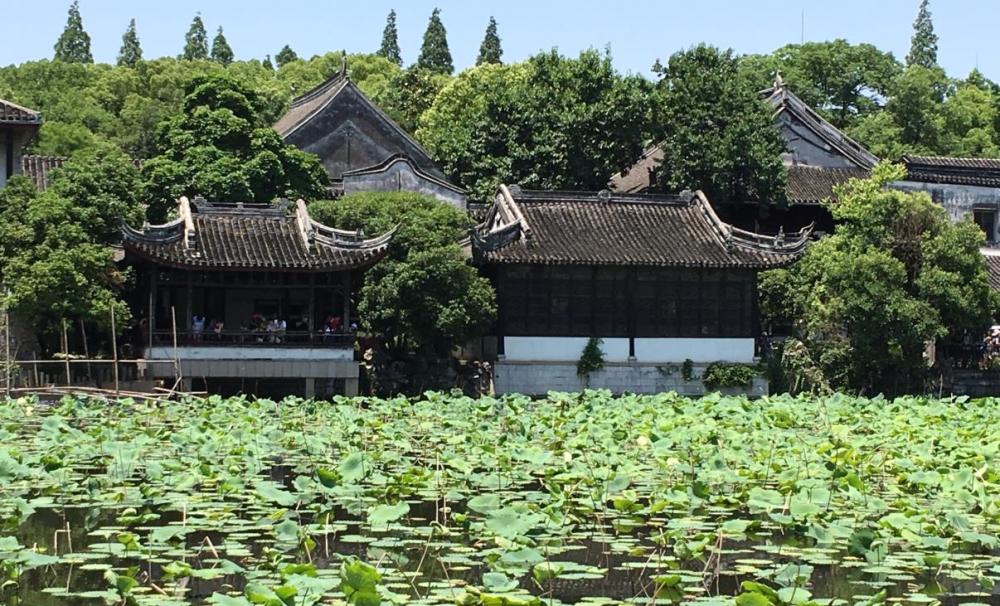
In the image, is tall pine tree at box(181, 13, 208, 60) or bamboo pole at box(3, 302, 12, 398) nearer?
bamboo pole at box(3, 302, 12, 398)

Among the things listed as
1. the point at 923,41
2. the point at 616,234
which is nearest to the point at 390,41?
the point at 923,41

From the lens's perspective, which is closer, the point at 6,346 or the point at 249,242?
the point at 6,346

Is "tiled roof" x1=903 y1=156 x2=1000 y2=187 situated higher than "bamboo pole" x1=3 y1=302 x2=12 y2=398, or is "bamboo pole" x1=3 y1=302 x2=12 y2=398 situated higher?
"tiled roof" x1=903 y1=156 x2=1000 y2=187

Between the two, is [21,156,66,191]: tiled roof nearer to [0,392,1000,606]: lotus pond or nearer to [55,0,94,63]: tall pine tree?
[0,392,1000,606]: lotus pond

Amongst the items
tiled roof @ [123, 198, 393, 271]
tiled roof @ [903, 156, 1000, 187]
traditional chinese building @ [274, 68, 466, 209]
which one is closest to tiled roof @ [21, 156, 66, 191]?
tiled roof @ [123, 198, 393, 271]

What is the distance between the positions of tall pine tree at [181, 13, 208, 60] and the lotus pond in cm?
6473

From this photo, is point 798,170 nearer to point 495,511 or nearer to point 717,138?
point 717,138

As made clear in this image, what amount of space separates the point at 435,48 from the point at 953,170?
4175 centimetres

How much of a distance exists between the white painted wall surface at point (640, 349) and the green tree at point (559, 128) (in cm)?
652

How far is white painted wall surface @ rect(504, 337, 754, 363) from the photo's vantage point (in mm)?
30953

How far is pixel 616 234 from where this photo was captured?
3189 cm

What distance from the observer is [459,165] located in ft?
126

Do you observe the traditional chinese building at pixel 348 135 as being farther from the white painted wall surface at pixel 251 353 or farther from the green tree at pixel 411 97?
the green tree at pixel 411 97

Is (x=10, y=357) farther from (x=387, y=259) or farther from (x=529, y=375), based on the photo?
(x=529, y=375)
